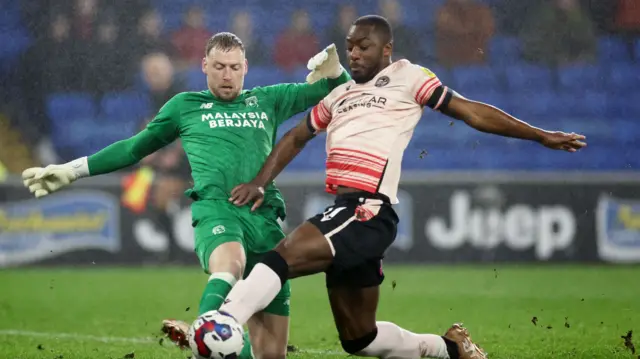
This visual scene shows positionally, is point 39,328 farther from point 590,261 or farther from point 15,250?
point 590,261

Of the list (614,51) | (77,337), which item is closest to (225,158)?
(77,337)

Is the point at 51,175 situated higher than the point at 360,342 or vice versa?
the point at 51,175

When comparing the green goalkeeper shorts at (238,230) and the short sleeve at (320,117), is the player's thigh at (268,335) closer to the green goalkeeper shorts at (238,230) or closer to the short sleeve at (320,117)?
the green goalkeeper shorts at (238,230)

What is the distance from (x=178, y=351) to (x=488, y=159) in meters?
7.67

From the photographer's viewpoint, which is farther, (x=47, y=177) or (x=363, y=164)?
(x=47, y=177)

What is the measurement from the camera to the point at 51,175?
5.68m

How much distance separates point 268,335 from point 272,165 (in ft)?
2.92

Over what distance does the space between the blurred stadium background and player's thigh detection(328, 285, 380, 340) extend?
6690mm

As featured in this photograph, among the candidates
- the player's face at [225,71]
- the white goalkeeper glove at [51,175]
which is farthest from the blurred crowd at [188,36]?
the player's face at [225,71]

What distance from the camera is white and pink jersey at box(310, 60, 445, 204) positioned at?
16.5 ft

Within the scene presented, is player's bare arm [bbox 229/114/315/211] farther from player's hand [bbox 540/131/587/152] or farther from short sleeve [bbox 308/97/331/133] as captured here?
player's hand [bbox 540/131/587/152]

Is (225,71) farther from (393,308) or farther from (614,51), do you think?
(614,51)

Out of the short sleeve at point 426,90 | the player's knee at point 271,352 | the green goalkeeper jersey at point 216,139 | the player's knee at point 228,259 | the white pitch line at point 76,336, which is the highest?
the short sleeve at point 426,90

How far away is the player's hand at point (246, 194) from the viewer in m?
5.33
